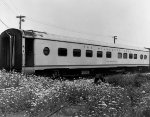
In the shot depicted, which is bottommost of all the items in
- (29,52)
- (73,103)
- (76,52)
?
(73,103)

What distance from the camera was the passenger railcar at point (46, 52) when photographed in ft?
64.7

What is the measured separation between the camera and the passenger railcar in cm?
1973

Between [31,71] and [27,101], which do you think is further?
[31,71]

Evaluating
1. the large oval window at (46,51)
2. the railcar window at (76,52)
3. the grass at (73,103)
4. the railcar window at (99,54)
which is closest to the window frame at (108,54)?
the railcar window at (99,54)

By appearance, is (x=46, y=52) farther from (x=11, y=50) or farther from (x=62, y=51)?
(x=11, y=50)

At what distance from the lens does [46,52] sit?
20.6 meters

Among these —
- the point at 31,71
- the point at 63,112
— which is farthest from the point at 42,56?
the point at 63,112

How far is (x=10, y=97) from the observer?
9820mm

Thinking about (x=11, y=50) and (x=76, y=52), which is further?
(x=76, y=52)

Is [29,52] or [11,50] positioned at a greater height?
[11,50]

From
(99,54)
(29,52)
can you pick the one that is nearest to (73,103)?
(29,52)

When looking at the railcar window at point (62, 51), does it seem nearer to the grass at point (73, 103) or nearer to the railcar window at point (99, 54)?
the railcar window at point (99, 54)

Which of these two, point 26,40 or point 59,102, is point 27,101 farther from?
point 26,40

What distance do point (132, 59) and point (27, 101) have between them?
992 inches
